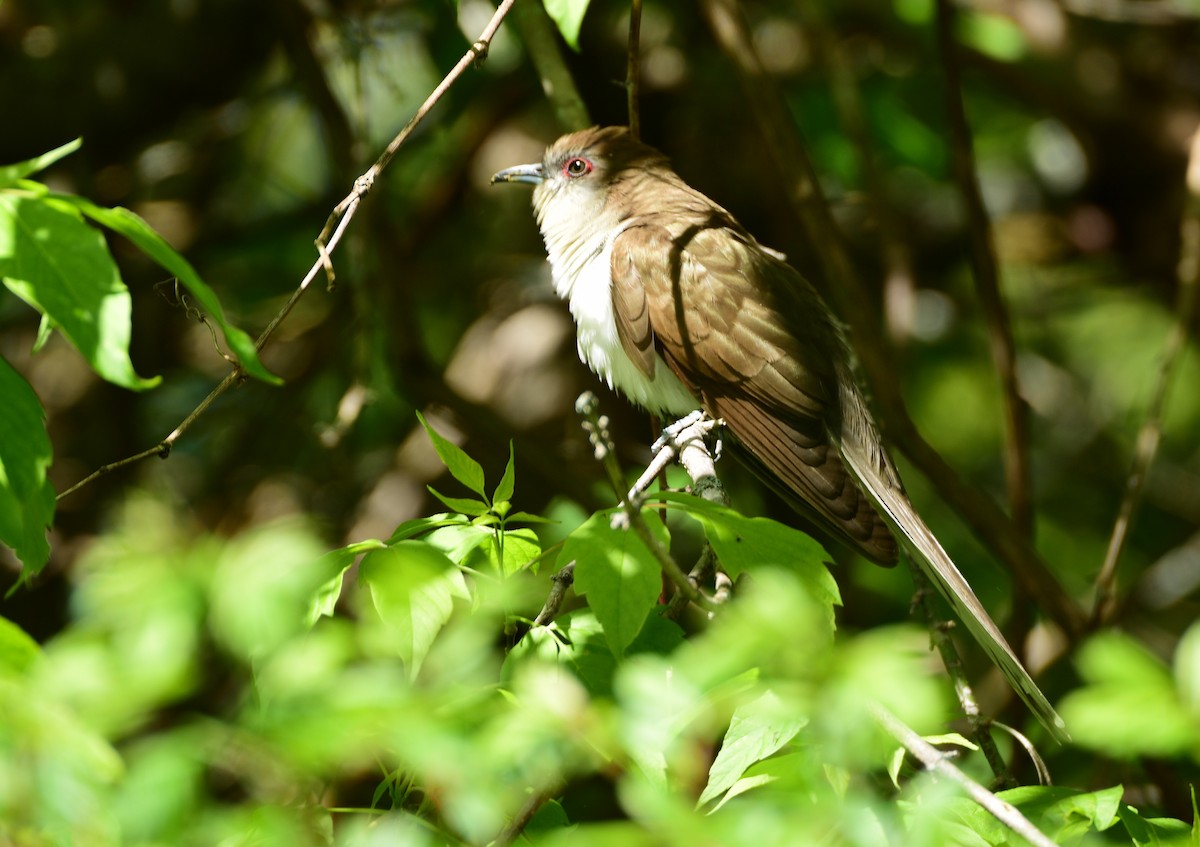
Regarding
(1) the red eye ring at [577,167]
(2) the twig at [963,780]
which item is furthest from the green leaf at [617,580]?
(1) the red eye ring at [577,167]

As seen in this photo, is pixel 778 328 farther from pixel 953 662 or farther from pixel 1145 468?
pixel 1145 468

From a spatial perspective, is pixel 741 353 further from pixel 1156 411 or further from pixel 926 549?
pixel 1156 411

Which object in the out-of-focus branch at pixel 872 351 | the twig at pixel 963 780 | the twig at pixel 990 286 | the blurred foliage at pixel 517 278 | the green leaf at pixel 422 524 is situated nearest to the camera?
the twig at pixel 963 780

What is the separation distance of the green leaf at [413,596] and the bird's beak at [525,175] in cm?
264

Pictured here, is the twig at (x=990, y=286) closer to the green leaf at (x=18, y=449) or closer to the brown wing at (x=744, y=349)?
the brown wing at (x=744, y=349)

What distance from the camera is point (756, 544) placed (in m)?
1.95

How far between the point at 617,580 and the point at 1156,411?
3.08 metres

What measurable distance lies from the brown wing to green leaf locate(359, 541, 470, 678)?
165 cm

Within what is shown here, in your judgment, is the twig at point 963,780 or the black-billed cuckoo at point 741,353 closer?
the twig at point 963,780

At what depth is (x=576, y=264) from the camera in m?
3.96

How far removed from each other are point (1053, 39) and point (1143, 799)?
3295 millimetres

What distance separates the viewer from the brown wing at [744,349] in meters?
3.40

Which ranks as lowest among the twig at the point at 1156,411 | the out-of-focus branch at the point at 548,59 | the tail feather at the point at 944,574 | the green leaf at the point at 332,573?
the twig at the point at 1156,411

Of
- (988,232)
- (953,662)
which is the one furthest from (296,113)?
(953,662)
